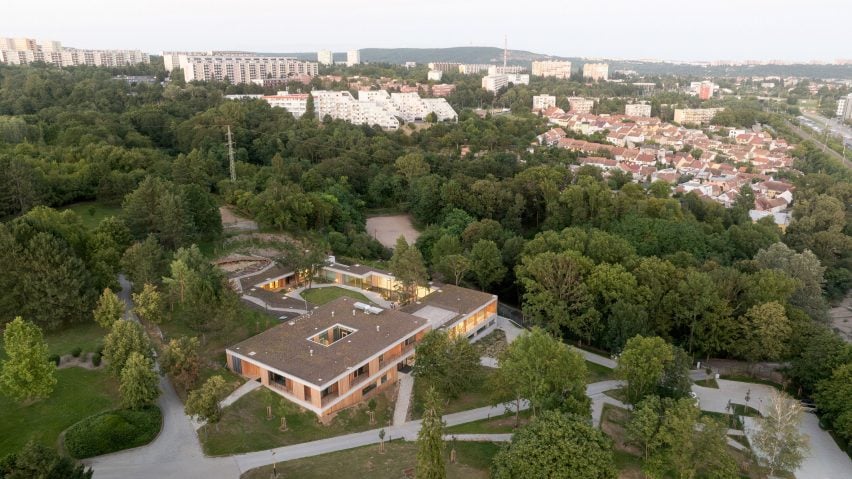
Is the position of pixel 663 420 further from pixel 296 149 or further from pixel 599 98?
pixel 599 98

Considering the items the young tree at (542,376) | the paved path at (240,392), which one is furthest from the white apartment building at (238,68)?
the young tree at (542,376)

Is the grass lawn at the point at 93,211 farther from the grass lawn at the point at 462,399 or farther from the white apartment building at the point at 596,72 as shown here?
the white apartment building at the point at 596,72

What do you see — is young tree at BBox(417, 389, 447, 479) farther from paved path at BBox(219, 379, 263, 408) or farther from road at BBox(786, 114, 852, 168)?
road at BBox(786, 114, 852, 168)

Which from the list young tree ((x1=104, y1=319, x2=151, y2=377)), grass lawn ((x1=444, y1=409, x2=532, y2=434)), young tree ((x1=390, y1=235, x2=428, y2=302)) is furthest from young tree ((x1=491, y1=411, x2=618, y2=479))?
young tree ((x1=104, y1=319, x2=151, y2=377))

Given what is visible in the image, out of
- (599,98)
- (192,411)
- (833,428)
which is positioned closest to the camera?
(192,411)

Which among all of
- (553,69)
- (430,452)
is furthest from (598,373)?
(553,69)

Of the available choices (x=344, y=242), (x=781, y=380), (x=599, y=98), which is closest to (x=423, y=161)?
(x=344, y=242)
